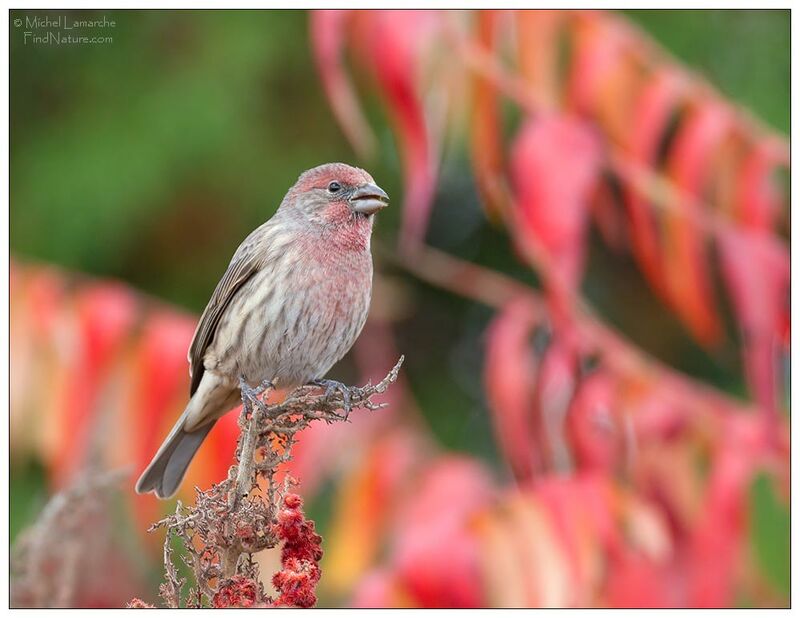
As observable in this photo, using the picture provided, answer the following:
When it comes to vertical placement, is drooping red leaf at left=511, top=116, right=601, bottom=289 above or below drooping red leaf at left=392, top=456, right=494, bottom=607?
above

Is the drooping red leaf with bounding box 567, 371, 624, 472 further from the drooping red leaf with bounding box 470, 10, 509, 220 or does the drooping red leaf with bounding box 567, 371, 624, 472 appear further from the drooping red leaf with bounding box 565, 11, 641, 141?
the drooping red leaf with bounding box 565, 11, 641, 141

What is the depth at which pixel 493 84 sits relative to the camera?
17.1 feet

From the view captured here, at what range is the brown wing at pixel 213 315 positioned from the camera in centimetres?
487

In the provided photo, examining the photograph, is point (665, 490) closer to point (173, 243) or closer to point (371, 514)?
point (371, 514)

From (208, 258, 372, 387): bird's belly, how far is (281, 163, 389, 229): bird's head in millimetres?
271

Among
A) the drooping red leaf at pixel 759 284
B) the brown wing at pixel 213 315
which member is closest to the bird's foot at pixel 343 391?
the brown wing at pixel 213 315

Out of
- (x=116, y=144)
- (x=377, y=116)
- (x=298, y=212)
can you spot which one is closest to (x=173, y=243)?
(x=116, y=144)

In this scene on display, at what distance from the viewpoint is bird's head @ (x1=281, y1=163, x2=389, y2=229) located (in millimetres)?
4758

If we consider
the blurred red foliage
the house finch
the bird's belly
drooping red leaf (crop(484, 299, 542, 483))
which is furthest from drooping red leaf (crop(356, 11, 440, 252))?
drooping red leaf (crop(484, 299, 542, 483))

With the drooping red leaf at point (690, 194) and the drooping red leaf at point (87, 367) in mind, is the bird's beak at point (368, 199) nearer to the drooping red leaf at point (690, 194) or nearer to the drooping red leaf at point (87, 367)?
the drooping red leaf at point (87, 367)

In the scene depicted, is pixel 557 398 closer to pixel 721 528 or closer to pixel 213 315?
pixel 721 528

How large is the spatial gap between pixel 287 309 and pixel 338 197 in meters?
0.54

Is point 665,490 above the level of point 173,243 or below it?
below

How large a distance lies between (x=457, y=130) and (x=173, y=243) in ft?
8.96
